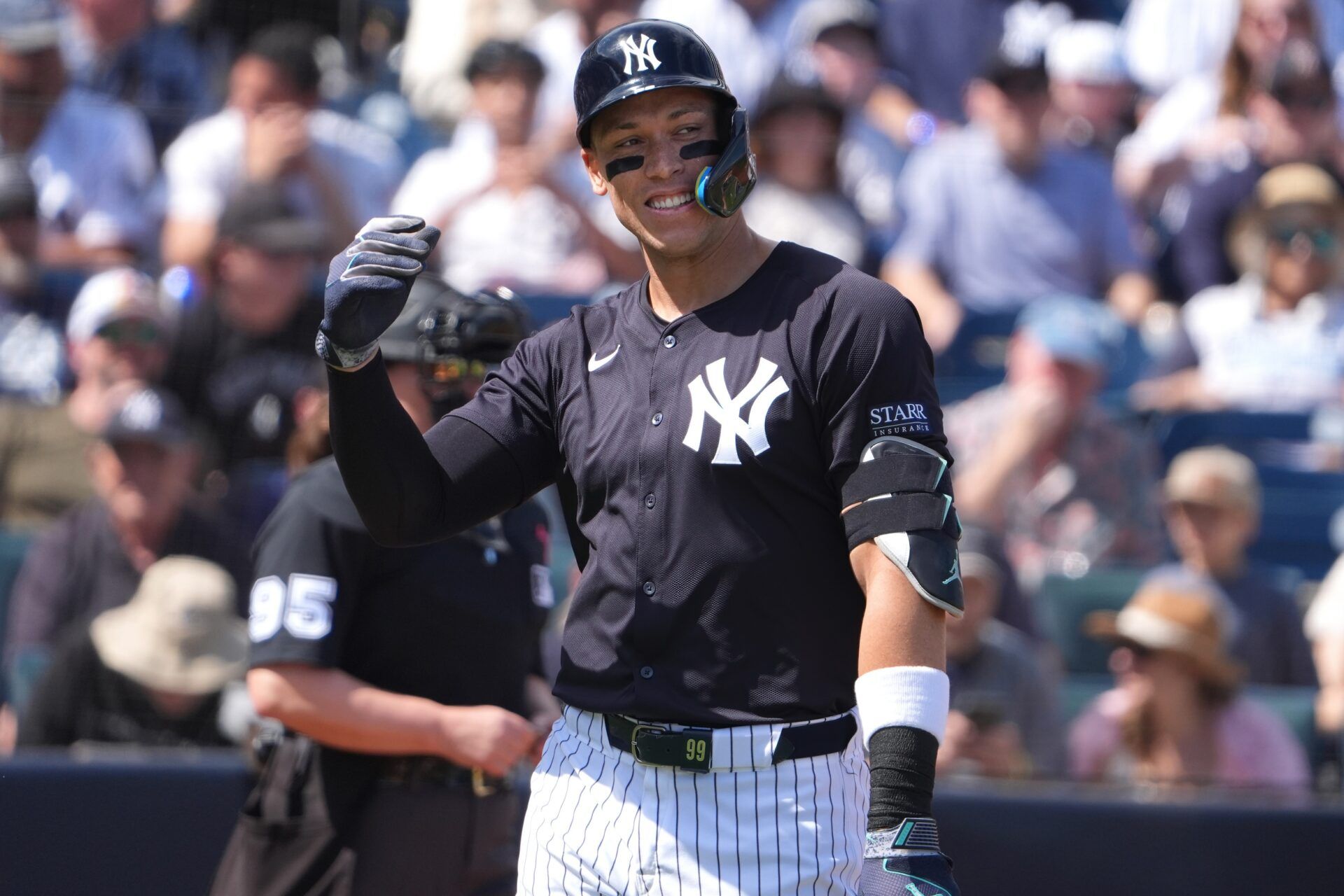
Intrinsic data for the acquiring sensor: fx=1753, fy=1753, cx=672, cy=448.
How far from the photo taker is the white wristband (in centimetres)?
217

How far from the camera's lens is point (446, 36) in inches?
308

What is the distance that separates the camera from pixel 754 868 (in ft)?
7.47

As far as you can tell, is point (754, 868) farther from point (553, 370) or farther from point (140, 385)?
point (140, 385)

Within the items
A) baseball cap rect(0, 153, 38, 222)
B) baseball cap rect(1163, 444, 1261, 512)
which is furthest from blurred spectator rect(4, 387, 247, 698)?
baseball cap rect(1163, 444, 1261, 512)

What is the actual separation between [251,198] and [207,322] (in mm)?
566

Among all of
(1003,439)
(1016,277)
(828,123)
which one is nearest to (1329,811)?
(1003,439)

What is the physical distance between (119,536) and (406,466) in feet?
10.3

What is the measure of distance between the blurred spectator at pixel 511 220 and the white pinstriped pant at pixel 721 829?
4.30 meters

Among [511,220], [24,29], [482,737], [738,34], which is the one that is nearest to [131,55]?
[24,29]

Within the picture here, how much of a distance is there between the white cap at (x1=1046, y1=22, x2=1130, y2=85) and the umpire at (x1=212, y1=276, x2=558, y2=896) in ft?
18.1

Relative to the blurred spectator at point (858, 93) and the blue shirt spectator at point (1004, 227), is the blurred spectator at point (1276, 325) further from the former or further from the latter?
the blurred spectator at point (858, 93)

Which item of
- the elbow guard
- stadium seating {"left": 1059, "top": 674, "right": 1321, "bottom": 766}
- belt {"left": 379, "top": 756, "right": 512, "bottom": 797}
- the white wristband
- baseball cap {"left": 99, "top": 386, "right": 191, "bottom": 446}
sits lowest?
belt {"left": 379, "top": 756, "right": 512, "bottom": 797}

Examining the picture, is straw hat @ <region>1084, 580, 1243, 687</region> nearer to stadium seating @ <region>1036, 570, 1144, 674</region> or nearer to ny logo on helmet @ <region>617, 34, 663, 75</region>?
stadium seating @ <region>1036, 570, 1144, 674</region>

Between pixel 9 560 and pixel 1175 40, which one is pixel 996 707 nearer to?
pixel 9 560
